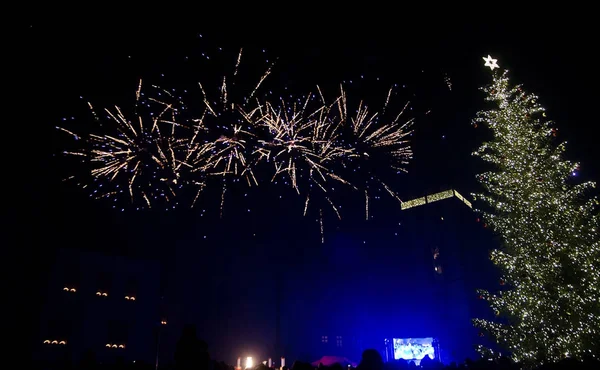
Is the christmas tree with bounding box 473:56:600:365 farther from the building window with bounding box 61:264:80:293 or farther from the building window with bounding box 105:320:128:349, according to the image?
the building window with bounding box 61:264:80:293

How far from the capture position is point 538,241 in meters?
11.8

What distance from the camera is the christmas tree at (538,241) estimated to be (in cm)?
1084

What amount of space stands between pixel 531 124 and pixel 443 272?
2639 cm

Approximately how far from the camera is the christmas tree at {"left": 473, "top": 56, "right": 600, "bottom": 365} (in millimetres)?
10836

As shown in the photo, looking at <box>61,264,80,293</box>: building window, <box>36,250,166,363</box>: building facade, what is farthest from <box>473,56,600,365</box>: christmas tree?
<box>61,264,80,293</box>: building window

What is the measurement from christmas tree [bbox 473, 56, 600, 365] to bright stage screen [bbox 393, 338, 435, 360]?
2267cm

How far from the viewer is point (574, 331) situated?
35.0 ft

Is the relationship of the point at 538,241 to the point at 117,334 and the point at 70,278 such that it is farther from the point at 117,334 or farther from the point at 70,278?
the point at 70,278

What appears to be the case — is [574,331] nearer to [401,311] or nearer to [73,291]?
[73,291]

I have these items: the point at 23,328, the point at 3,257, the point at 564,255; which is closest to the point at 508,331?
the point at 564,255

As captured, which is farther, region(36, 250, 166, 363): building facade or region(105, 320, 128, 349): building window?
region(105, 320, 128, 349): building window

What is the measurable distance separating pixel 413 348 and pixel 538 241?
84.4 feet

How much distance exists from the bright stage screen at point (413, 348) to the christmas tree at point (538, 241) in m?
22.7

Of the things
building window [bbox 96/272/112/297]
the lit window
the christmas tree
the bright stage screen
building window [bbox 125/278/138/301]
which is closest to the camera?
the christmas tree
